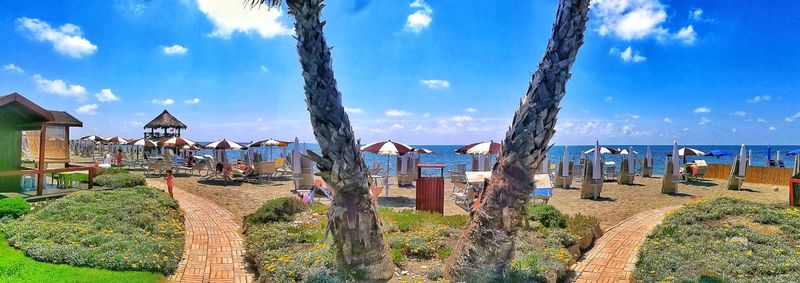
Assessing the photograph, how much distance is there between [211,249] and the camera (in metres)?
8.27

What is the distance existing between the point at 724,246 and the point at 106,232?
34.2 ft

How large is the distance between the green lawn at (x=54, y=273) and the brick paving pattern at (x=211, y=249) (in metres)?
0.57

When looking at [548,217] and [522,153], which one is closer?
[522,153]

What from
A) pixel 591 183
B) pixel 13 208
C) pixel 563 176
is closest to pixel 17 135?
pixel 13 208

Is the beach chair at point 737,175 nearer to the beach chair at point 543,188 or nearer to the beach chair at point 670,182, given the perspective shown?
the beach chair at point 670,182

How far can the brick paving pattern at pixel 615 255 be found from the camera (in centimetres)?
691

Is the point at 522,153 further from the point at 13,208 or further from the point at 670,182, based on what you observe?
the point at 670,182

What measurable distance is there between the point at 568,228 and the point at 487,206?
4470 mm

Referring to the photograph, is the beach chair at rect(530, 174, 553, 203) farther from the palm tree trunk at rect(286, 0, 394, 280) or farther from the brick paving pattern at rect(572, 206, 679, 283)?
the palm tree trunk at rect(286, 0, 394, 280)

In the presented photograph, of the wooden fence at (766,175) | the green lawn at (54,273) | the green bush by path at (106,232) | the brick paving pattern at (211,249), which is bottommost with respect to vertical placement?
the brick paving pattern at (211,249)

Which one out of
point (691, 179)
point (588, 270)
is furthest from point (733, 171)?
point (588, 270)

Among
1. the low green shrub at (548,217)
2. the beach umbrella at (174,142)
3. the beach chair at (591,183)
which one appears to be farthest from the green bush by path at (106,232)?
the beach umbrella at (174,142)

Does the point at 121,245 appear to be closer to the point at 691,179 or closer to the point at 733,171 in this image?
the point at 733,171

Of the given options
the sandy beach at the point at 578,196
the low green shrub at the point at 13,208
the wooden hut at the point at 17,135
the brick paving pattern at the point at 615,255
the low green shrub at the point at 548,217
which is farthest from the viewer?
the sandy beach at the point at 578,196
